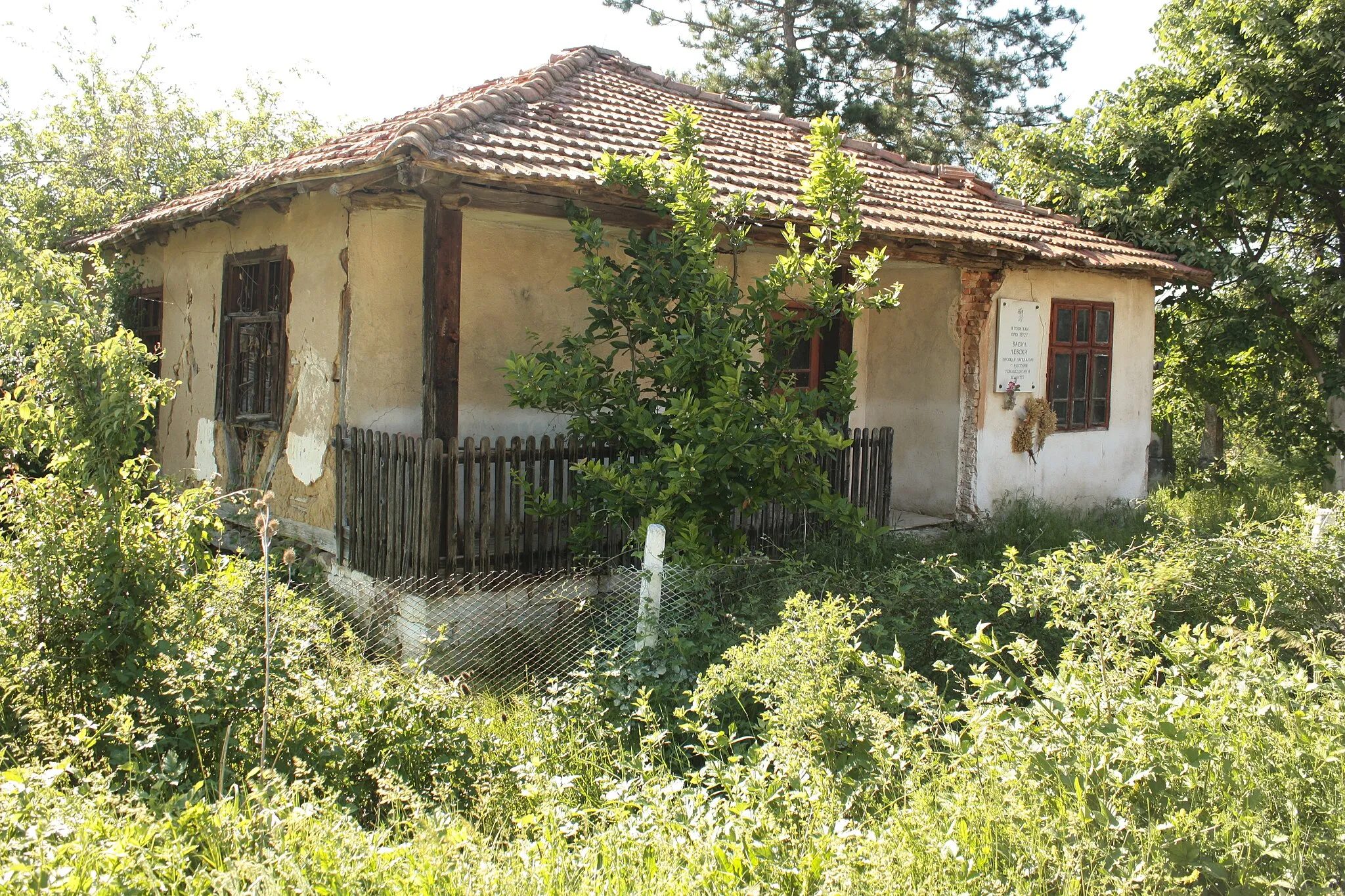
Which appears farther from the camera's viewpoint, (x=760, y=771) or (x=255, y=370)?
(x=255, y=370)

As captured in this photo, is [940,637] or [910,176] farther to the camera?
[910,176]

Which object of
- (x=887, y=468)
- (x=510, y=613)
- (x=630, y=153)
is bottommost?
(x=510, y=613)

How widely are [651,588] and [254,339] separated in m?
4.64

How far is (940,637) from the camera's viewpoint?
5.20 meters

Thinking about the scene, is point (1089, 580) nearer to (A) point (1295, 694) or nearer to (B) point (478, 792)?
(A) point (1295, 694)

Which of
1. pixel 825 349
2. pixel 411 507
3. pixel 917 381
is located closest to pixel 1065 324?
pixel 917 381

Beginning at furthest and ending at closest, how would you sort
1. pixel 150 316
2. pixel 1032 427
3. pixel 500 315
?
pixel 150 316 < pixel 1032 427 < pixel 500 315

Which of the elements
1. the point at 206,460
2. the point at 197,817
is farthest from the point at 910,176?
the point at 197,817

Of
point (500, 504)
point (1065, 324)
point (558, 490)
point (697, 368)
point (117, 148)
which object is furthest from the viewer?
point (117, 148)

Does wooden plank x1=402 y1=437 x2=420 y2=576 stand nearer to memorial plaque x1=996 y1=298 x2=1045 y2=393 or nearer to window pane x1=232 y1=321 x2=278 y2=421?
window pane x1=232 y1=321 x2=278 y2=421

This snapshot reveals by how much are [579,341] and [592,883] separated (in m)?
3.68

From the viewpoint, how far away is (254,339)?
7992 mm

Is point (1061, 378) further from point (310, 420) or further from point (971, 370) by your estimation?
point (310, 420)

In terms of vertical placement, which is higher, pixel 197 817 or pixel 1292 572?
pixel 1292 572
